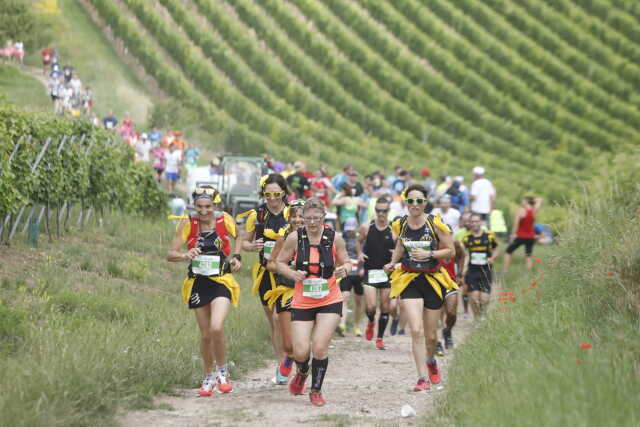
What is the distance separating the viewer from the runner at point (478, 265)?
53.9 feet

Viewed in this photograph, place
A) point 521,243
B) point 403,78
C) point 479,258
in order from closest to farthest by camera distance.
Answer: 1. point 479,258
2. point 521,243
3. point 403,78

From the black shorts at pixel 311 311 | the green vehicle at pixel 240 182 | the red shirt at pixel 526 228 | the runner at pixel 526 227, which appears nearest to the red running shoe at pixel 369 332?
the black shorts at pixel 311 311

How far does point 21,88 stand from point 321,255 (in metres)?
34.4

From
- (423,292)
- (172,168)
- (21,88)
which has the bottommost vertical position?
(423,292)

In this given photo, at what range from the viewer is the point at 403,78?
6106 cm

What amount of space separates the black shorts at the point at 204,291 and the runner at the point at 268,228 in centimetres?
97

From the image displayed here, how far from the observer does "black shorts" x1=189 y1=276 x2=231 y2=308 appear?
9.95 metres

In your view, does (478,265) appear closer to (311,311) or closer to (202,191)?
(311,311)

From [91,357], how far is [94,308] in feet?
12.3

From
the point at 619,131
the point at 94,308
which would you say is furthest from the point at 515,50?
the point at 94,308

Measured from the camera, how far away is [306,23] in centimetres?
6178

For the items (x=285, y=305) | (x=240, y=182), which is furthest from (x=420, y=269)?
(x=240, y=182)

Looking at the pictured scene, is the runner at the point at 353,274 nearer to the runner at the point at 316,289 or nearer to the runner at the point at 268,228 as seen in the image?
the runner at the point at 268,228

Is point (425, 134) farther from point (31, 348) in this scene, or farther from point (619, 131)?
point (31, 348)
